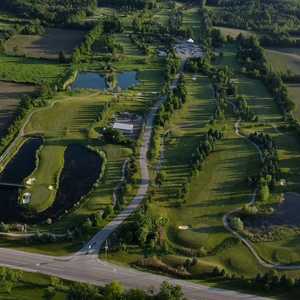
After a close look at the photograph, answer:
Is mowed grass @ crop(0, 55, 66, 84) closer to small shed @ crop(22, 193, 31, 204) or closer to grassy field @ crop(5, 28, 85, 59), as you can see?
grassy field @ crop(5, 28, 85, 59)

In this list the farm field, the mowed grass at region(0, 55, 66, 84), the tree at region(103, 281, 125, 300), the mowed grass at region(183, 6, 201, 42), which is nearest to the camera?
the tree at region(103, 281, 125, 300)

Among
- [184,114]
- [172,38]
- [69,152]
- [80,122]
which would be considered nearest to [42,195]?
[69,152]

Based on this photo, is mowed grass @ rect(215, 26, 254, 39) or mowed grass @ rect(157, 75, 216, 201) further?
mowed grass @ rect(215, 26, 254, 39)

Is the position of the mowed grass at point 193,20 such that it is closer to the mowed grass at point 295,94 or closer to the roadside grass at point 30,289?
the mowed grass at point 295,94

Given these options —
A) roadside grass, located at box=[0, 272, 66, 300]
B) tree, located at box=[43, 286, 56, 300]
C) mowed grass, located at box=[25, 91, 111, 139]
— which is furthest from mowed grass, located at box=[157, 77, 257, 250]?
tree, located at box=[43, 286, 56, 300]

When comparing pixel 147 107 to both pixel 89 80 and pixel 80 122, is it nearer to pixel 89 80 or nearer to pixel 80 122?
pixel 80 122

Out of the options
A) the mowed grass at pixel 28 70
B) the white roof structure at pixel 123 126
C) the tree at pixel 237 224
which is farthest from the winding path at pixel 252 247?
the mowed grass at pixel 28 70

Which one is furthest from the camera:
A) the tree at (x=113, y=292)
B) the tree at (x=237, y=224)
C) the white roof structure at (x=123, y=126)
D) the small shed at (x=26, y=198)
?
the white roof structure at (x=123, y=126)
